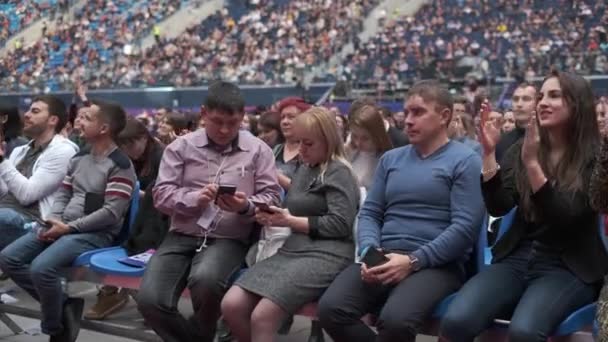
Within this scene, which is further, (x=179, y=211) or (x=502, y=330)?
(x=179, y=211)

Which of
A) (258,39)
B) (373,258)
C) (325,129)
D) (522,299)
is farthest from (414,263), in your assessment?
(258,39)

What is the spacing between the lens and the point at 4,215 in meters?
4.80

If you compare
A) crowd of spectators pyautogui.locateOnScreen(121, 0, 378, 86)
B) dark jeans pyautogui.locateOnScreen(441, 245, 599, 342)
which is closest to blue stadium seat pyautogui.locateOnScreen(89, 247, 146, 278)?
dark jeans pyautogui.locateOnScreen(441, 245, 599, 342)

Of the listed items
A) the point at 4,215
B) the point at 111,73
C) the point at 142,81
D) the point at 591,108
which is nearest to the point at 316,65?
the point at 142,81

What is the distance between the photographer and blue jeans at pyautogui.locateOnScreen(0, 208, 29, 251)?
4797 mm

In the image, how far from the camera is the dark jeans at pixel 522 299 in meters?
2.88

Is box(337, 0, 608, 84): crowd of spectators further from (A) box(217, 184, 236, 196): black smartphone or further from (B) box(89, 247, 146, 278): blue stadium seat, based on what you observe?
(A) box(217, 184, 236, 196): black smartphone

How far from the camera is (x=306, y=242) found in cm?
371

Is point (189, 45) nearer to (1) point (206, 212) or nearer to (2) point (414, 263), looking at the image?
(1) point (206, 212)

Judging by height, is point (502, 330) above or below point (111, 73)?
above

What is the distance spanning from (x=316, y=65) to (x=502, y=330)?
66.2ft

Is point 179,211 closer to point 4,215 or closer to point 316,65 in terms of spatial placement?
point 4,215

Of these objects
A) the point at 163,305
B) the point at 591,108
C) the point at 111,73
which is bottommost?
the point at 111,73

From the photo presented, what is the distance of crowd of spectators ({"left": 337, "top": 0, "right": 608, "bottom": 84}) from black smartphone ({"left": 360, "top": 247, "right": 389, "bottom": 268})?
50.7 ft
